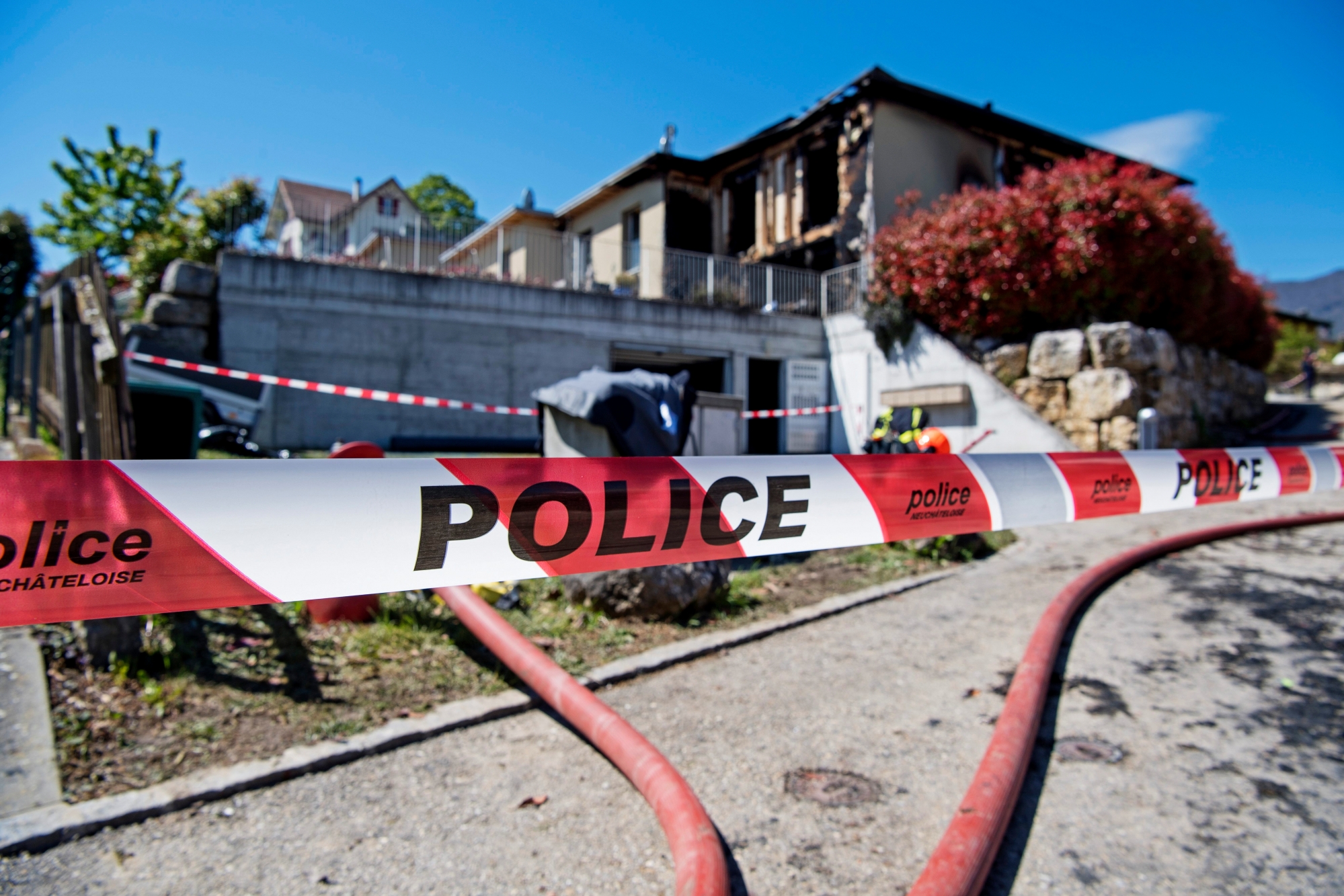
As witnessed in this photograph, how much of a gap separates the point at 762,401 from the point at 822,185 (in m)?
6.63

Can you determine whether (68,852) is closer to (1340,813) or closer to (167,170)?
(1340,813)

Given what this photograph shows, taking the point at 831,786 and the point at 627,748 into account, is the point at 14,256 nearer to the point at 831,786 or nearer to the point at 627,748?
the point at 627,748

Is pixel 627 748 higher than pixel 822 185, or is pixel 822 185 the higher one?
pixel 822 185

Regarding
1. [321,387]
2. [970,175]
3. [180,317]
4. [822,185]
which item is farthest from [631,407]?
[970,175]

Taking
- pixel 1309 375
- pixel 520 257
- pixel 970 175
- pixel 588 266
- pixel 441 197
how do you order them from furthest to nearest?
pixel 441 197
pixel 1309 375
pixel 970 175
pixel 520 257
pixel 588 266

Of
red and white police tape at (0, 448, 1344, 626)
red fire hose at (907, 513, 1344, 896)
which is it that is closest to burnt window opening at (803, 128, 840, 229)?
red fire hose at (907, 513, 1344, 896)

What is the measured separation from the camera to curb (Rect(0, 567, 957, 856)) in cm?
249

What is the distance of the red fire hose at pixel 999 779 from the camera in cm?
210

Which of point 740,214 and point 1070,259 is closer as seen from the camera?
point 1070,259

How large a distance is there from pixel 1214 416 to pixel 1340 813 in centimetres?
1389

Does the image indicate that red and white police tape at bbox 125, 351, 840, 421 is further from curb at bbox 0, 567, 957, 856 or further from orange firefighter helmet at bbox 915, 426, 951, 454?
curb at bbox 0, 567, 957, 856

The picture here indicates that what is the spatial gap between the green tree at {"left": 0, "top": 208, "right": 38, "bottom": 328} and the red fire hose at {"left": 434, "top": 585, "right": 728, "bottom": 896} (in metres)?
39.6

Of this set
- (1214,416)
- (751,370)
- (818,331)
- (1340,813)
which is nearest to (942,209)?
(818,331)

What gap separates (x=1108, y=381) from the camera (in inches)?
445
